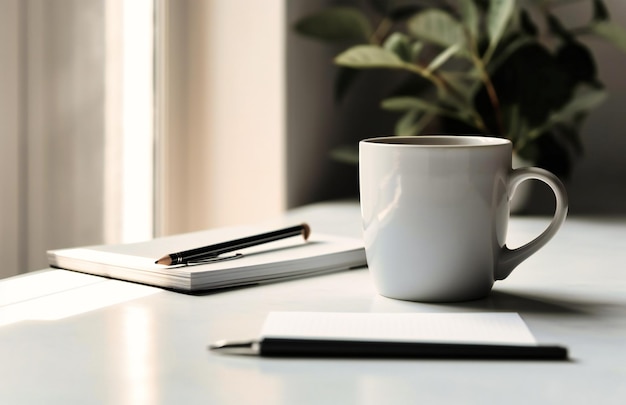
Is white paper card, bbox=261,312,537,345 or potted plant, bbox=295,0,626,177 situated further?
potted plant, bbox=295,0,626,177

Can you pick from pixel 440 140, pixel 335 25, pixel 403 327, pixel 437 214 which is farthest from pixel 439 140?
pixel 335 25

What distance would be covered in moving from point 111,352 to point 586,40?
4.20ft

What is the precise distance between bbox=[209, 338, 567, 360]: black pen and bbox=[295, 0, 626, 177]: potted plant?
27.2 inches

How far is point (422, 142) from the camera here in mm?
743

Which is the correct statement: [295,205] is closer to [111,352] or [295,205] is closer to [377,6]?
[377,6]

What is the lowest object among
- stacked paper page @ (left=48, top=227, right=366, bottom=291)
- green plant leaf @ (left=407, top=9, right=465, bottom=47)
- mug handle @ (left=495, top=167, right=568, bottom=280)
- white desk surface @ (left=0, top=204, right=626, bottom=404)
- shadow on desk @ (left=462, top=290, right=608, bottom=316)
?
white desk surface @ (left=0, top=204, right=626, bottom=404)

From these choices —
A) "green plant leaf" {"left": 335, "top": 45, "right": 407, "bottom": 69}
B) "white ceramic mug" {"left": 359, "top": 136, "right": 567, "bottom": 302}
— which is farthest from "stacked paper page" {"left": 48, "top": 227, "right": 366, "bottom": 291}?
"green plant leaf" {"left": 335, "top": 45, "right": 407, "bottom": 69}

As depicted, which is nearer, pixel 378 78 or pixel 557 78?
pixel 557 78

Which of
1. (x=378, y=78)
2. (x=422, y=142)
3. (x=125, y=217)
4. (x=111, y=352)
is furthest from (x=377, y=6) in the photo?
(x=111, y=352)

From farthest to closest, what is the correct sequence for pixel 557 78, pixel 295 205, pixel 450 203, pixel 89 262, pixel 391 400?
pixel 295 205 < pixel 557 78 < pixel 89 262 < pixel 450 203 < pixel 391 400

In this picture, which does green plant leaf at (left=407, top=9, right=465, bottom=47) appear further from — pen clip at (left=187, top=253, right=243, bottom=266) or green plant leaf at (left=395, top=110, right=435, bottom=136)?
pen clip at (left=187, top=253, right=243, bottom=266)

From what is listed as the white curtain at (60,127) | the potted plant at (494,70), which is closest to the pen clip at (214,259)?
the white curtain at (60,127)

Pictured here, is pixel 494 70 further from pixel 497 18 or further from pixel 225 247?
pixel 225 247

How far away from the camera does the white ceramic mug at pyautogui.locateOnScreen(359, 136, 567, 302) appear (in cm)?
65
